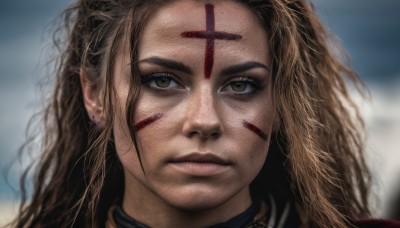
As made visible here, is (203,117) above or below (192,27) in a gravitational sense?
below

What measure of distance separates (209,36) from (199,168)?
596 mm

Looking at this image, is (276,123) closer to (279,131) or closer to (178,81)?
(279,131)

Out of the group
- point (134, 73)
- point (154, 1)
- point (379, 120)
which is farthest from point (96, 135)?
point (379, 120)

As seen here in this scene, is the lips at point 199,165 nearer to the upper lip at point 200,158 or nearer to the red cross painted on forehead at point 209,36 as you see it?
the upper lip at point 200,158

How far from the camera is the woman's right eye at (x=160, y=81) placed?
306 centimetres

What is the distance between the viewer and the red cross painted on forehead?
119 inches

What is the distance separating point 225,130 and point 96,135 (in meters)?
0.82

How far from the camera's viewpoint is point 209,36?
304 centimetres

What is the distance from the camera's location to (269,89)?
10.5ft

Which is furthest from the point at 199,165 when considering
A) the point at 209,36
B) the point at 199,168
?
the point at 209,36

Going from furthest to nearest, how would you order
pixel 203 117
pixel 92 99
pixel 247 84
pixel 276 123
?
pixel 92 99, pixel 276 123, pixel 247 84, pixel 203 117

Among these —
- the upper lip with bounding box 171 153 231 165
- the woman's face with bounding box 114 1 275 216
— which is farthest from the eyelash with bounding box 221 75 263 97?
the upper lip with bounding box 171 153 231 165

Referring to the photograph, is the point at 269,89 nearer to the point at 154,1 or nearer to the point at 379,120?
the point at 154,1

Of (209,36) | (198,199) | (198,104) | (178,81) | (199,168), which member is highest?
(209,36)
